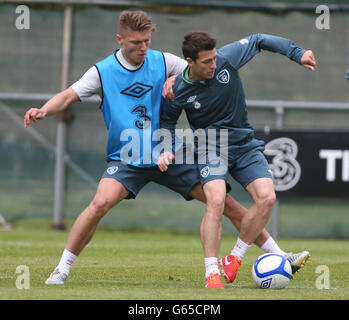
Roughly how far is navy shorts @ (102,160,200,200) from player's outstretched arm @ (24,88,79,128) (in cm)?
66

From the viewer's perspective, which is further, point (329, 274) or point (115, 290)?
point (329, 274)

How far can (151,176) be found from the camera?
Result: 22.6 feet

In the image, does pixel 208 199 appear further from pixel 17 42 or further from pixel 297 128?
pixel 17 42

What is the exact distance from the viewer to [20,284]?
20.8ft

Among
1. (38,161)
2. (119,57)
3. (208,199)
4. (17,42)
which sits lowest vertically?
(208,199)

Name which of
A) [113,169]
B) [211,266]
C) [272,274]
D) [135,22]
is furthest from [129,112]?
[272,274]

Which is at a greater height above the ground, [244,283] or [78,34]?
[78,34]

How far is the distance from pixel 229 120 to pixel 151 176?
0.83m

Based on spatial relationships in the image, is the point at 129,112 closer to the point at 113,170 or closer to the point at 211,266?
the point at 113,170

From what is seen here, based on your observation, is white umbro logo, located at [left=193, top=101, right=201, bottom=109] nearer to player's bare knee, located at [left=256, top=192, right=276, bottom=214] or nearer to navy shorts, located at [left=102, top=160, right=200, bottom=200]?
navy shorts, located at [left=102, top=160, right=200, bottom=200]

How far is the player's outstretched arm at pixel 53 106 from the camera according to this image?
638cm

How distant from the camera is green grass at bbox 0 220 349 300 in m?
5.72

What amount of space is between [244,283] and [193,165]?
110 centimetres

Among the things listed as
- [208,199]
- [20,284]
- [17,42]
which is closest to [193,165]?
[208,199]
